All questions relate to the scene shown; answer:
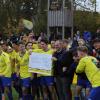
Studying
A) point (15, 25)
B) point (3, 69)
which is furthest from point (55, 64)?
point (15, 25)

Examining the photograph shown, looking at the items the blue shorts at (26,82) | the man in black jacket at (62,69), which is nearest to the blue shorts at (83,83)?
the man in black jacket at (62,69)

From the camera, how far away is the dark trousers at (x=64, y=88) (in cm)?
1373

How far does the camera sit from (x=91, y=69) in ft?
35.3

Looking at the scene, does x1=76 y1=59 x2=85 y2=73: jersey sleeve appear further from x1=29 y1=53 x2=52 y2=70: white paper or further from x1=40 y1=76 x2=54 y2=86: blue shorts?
x1=40 y1=76 x2=54 y2=86: blue shorts

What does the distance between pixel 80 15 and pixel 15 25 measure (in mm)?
6967

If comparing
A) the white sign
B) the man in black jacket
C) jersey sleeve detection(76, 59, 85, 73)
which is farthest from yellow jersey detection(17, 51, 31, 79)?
jersey sleeve detection(76, 59, 85, 73)

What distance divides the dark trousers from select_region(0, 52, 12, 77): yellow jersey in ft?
4.86

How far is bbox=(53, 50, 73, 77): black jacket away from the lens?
44.1 feet

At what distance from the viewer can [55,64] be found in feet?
45.3

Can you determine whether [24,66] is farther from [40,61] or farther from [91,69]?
[91,69]

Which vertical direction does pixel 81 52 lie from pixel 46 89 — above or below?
above

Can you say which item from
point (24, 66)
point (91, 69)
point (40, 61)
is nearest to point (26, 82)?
point (24, 66)

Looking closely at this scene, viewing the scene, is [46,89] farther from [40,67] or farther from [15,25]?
[15,25]

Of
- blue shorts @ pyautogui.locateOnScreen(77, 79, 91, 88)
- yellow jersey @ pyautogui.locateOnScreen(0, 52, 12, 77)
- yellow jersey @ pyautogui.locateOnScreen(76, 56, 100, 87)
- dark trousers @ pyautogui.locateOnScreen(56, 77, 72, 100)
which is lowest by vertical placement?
dark trousers @ pyautogui.locateOnScreen(56, 77, 72, 100)
